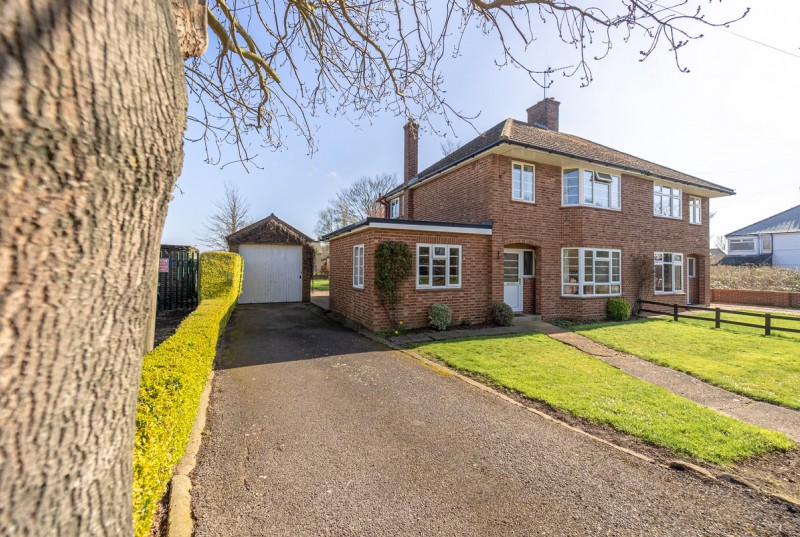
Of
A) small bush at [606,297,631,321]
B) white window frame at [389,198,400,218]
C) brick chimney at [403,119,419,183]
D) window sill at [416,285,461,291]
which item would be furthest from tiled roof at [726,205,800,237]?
window sill at [416,285,461,291]

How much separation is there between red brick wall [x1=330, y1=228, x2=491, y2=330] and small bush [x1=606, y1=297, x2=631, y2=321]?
4.71 m

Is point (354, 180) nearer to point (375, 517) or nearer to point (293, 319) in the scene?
point (293, 319)

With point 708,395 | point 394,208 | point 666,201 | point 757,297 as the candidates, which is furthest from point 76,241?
point 757,297

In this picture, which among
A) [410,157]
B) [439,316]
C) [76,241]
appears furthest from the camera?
[410,157]

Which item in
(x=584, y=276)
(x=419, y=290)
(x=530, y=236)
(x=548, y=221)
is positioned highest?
(x=548, y=221)

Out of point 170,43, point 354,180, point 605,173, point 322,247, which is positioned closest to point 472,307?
point 605,173

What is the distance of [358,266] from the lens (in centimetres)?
1106

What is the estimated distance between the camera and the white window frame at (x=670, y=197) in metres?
14.3

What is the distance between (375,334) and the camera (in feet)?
31.2

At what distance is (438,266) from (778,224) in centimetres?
3615

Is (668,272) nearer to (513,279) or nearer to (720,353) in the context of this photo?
(513,279)

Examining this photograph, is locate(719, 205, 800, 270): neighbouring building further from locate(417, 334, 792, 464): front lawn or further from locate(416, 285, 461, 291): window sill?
locate(417, 334, 792, 464): front lawn

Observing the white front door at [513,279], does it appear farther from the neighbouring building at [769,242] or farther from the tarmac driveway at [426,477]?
the neighbouring building at [769,242]

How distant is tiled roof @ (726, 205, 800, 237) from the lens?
28.4m
